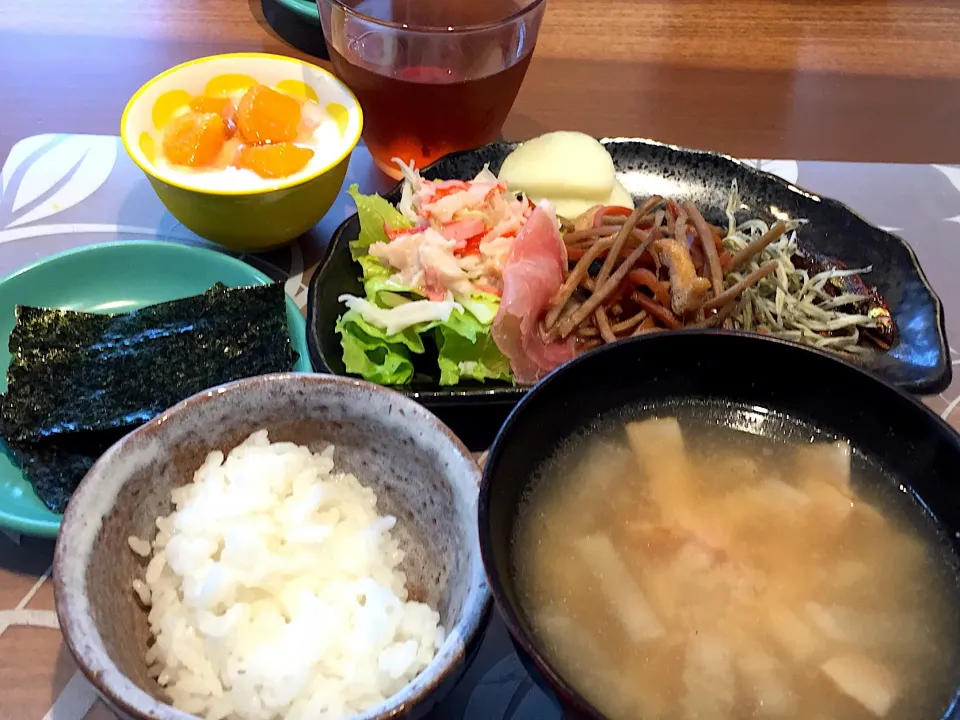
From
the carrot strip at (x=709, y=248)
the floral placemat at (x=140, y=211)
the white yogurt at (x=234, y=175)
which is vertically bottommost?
the floral placemat at (x=140, y=211)

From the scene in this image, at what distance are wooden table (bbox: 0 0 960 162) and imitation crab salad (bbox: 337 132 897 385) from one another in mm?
606

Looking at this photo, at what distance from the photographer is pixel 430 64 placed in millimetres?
1838

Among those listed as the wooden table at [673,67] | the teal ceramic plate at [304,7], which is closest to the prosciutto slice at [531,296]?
the wooden table at [673,67]

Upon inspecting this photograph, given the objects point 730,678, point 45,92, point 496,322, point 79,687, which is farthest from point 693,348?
point 45,92

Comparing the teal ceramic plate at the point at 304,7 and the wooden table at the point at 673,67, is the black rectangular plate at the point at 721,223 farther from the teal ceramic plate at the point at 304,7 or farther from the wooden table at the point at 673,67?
the teal ceramic plate at the point at 304,7

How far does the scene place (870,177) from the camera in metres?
2.13

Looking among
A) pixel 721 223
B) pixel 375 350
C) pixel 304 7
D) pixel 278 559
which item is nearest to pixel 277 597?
pixel 278 559

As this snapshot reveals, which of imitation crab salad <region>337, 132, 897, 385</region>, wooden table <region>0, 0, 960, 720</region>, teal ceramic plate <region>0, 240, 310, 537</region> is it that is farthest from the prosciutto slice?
wooden table <region>0, 0, 960, 720</region>

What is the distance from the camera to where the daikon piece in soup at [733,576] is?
2.97 feet

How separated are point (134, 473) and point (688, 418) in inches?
31.2

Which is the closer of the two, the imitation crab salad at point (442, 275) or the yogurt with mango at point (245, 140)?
the imitation crab salad at point (442, 275)

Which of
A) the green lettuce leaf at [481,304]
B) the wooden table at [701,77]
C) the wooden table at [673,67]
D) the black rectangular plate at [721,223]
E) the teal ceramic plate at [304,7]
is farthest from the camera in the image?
the teal ceramic plate at [304,7]

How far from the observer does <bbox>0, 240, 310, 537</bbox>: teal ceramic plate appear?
A: 1.60 m

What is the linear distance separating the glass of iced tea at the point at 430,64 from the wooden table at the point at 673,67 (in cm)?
38
